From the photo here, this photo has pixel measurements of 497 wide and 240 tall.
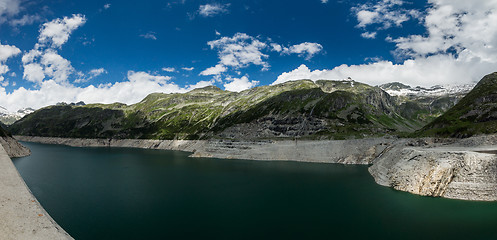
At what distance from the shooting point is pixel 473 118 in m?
74.5

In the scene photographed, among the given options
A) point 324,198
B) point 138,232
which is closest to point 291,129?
point 324,198

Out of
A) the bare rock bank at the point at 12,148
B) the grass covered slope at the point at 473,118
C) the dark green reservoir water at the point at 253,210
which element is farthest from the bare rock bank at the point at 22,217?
the bare rock bank at the point at 12,148

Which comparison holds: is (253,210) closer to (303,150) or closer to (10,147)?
(303,150)

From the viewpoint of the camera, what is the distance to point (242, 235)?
1137 inches

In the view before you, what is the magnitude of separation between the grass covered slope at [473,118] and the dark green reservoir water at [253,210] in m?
29.1

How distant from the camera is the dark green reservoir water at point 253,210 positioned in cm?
2967

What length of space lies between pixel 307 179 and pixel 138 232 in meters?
44.9

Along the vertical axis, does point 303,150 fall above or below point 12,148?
above

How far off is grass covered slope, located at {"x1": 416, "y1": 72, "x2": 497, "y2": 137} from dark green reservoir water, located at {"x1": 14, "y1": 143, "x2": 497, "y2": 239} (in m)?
29.1

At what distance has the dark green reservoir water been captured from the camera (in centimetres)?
2967

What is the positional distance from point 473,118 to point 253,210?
79885 millimetres

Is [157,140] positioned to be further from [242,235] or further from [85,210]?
[242,235]

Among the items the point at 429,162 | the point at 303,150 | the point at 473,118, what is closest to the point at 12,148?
the point at 303,150

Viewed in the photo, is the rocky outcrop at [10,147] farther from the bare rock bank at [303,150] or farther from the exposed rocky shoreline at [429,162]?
the exposed rocky shoreline at [429,162]
